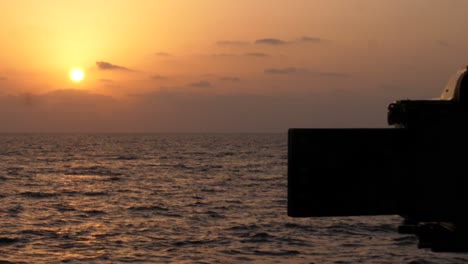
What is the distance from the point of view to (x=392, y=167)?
20.1 ft

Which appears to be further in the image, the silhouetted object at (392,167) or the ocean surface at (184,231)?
the ocean surface at (184,231)

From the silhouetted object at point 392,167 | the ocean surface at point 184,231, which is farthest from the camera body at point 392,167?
the ocean surface at point 184,231

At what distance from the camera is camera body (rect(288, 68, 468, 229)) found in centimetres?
605

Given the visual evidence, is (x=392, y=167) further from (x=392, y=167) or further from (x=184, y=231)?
(x=184, y=231)

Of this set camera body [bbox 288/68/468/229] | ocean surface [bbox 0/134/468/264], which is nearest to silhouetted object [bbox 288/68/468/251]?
camera body [bbox 288/68/468/229]

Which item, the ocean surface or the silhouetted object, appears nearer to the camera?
the silhouetted object

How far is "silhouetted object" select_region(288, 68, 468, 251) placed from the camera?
19.9ft

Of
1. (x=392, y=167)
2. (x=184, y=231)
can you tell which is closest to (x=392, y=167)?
(x=392, y=167)

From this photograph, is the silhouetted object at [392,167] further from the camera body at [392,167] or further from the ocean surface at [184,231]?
the ocean surface at [184,231]

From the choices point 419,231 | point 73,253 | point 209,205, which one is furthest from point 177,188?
point 419,231

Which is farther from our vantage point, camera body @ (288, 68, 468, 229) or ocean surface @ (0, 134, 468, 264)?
ocean surface @ (0, 134, 468, 264)

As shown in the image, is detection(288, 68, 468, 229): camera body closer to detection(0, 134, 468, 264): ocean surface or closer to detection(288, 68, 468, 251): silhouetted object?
detection(288, 68, 468, 251): silhouetted object

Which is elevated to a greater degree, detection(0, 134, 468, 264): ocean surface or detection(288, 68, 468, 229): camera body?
detection(288, 68, 468, 229): camera body

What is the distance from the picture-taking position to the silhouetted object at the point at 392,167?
19.9 feet
